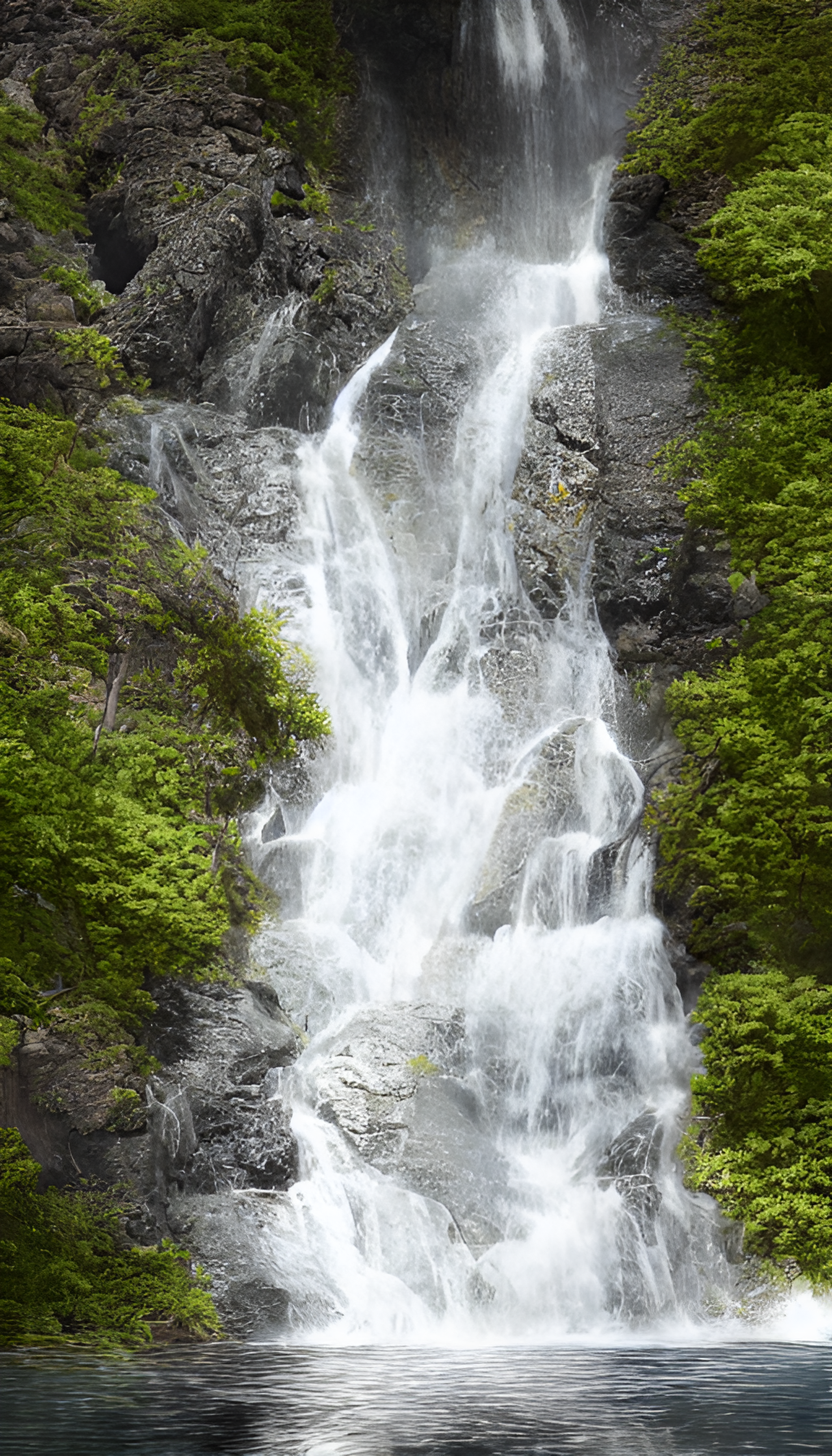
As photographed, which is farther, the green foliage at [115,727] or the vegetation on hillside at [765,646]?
the vegetation on hillside at [765,646]

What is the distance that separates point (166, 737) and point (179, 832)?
109cm

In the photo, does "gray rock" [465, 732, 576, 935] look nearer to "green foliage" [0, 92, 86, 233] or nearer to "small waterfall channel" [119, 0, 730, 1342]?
"small waterfall channel" [119, 0, 730, 1342]

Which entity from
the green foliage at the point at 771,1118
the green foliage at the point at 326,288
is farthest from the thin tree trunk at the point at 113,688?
the green foliage at the point at 326,288

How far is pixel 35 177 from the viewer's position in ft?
48.9

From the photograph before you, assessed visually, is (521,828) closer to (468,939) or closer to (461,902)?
(461,902)

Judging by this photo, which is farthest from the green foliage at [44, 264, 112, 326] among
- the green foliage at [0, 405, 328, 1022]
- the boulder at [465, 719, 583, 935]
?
the boulder at [465, 719, 583, 935]

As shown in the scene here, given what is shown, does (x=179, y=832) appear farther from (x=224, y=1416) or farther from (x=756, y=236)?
(x=756, y=236)

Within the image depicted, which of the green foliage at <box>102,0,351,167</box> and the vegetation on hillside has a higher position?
the green foliage at <box>102,0,351,167</box>

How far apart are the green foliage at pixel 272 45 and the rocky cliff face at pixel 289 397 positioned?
41cm

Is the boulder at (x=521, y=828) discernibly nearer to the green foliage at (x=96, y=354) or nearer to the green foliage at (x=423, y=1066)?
the green foliage at (x=423, y=1066)

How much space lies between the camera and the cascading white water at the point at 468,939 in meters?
8.58

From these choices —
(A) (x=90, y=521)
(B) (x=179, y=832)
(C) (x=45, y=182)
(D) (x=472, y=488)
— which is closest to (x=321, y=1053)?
(B) (x=179, y=832)

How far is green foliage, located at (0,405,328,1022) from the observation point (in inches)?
A: 359

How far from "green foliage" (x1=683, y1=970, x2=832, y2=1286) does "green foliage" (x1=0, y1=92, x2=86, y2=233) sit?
40.0 feet
